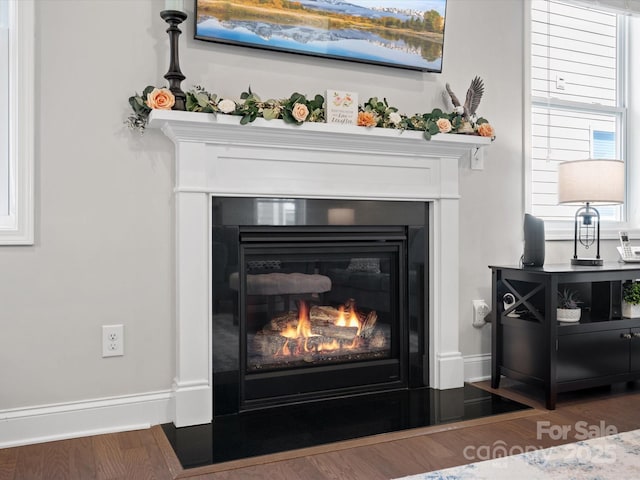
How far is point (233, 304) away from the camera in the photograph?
2555mm

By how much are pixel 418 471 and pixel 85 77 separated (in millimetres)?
2046

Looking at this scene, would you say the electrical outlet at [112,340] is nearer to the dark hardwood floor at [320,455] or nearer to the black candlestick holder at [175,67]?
the dark hardwood floor at [320,455]

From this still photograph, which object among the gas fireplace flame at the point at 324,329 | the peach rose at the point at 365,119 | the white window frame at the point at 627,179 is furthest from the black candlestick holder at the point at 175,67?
the white window frame at the point at 627,179

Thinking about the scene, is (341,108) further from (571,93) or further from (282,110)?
(571,93)

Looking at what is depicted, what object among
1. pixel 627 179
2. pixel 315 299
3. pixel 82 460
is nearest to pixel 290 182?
pixel 315 299

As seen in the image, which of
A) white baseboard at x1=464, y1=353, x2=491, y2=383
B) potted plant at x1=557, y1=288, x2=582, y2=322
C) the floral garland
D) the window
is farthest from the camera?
the window

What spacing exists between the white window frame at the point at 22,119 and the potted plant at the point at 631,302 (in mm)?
2893

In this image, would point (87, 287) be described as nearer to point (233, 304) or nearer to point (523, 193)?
point (233, 304)

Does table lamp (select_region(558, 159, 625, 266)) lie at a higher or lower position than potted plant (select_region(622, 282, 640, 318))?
higher

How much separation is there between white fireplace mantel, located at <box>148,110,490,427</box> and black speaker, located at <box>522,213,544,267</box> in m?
0.37

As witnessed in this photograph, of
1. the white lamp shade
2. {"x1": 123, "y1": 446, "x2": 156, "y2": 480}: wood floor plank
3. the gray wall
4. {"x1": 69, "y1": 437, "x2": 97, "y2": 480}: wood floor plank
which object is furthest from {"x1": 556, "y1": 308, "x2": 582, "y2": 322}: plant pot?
{"x1": 69, "y1": 437, "x2": 97, "y2": 480}: wood floor plank

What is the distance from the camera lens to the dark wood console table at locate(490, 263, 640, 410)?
2.70 m

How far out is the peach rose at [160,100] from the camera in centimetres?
228

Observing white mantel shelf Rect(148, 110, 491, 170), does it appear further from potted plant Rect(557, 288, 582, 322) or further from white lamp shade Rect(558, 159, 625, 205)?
potted plant Rect(557, 288, 582, 322)
